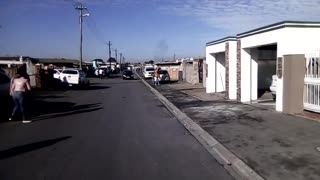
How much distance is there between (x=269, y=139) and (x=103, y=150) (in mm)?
3999

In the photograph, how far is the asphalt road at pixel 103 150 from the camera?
323 inches

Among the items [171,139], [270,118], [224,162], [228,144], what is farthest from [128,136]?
[270,118]

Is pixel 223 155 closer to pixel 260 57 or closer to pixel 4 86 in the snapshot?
pixel 4 86

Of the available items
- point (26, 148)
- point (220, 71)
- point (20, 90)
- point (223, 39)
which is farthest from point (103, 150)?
point (220, 71)

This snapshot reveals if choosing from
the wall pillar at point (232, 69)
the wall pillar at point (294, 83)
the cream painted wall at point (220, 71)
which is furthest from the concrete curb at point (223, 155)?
the cream painted wall at point (220, 71)

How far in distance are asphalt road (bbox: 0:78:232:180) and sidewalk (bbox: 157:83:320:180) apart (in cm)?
76

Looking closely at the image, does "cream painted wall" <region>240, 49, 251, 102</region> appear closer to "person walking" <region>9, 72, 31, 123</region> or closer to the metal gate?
the metal gate

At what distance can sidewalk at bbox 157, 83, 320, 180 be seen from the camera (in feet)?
26.7

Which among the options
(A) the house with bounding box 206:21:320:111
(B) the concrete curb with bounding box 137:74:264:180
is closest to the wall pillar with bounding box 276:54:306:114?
(A) the house with bounding box 206:21:320:111

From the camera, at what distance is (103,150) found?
1045 cm

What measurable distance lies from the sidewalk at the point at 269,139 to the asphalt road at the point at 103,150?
76cm

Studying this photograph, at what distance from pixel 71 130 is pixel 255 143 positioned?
19.0 ft

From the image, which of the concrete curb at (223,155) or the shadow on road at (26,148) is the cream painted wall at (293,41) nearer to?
the concrete curb at (223,155)

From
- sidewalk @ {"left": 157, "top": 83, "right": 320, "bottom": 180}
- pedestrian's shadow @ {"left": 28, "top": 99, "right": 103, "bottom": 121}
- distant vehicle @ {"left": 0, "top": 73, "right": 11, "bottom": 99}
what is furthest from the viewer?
pedestrian's shadow @ {"left": 28, "top": 99, "right": 103, "bottom": 121}
